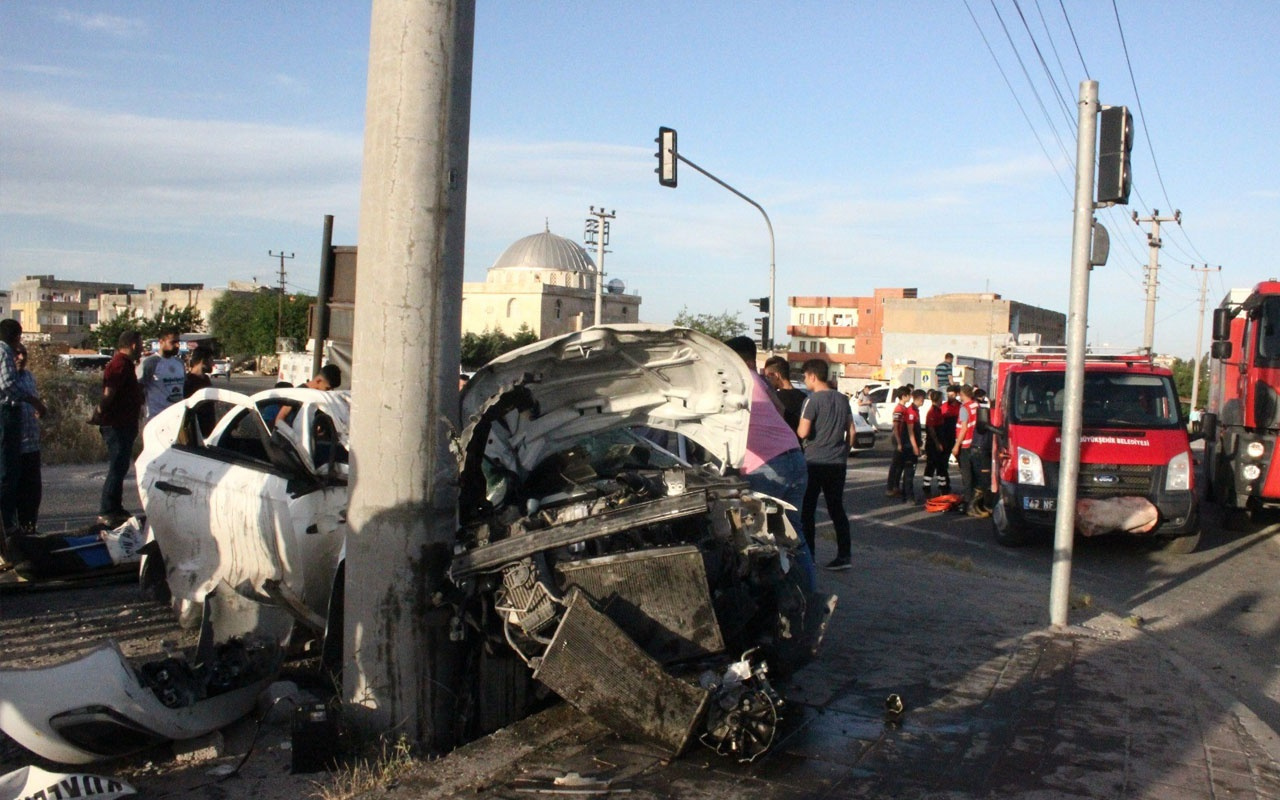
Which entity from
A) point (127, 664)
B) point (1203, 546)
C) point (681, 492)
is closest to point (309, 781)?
point (127, 664)

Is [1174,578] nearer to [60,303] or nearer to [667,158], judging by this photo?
[667,158]

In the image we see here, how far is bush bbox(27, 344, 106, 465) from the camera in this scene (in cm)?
1672

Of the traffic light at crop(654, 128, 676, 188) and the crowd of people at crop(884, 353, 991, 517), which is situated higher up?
the traffic light at crop(654, 128, 676, 188)

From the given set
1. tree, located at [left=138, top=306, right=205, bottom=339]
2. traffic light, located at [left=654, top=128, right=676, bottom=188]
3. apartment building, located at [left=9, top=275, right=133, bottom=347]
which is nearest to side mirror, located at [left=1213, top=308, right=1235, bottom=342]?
traffic light, located at [left=654, top=128, right=676, bottom=188]

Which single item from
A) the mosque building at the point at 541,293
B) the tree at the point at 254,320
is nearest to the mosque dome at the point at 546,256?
the mosque building at the point at 541,293

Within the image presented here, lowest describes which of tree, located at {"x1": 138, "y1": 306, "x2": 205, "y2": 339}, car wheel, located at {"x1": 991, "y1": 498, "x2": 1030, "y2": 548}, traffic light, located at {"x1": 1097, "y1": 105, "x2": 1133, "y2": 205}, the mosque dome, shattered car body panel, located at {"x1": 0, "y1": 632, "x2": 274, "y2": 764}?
car wheel, located at {"x1": 991, "y1": 498, "x2": 1030, "y2": 548}

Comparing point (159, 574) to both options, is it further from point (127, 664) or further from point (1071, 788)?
point (1071, 788)

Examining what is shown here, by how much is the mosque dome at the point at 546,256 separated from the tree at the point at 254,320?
20.0m

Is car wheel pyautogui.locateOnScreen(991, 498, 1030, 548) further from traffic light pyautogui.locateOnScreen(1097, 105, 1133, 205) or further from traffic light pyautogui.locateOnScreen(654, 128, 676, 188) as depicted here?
traffic light pyautogui.locateOnScreen(654, 128, 676, 188)

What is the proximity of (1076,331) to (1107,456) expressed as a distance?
192 inches

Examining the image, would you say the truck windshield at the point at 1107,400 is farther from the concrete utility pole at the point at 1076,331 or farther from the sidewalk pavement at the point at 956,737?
the sidewalk pavement at the point at 956,737

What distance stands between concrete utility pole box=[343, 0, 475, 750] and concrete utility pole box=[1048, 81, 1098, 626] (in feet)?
15.2

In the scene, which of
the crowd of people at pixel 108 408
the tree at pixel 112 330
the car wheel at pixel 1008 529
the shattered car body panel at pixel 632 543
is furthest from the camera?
the tree at pixel 112 330

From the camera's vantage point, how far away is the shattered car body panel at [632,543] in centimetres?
446
